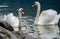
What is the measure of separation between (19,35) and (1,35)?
1219 mm

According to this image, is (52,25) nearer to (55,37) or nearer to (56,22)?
(56,22)

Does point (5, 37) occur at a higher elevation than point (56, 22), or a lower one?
higher

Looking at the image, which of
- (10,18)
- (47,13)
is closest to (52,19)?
(47,13)

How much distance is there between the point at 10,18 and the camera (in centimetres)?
1694

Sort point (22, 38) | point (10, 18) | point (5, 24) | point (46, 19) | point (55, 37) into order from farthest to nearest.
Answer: point (46, 19) → point (10, 18) → point (55, 37) → point (5, 24) → point (22, 38)

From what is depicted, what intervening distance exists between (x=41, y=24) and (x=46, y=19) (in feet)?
2.27

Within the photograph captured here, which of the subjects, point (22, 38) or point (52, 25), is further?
point (52, 25)

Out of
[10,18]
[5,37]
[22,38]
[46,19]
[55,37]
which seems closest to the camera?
[5,37]

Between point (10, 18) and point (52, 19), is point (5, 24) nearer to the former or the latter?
point (10, 18)

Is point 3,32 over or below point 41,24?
over

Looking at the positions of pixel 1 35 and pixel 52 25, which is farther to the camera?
pixel 52 25

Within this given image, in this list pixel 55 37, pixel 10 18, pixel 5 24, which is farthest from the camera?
pixel 10 18

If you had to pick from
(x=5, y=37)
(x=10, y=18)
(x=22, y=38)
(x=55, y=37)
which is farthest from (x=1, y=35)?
(x=10, y=18)

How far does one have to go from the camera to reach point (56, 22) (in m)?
18.0
